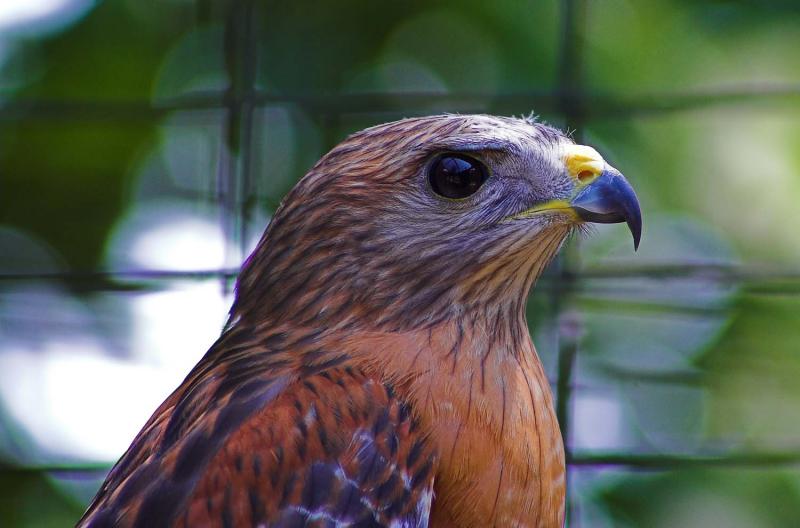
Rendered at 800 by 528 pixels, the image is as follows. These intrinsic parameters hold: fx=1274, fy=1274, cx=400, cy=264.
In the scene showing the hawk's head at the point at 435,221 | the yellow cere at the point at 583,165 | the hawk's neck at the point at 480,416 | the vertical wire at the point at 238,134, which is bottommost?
the hawk's neck at the point at 480,416

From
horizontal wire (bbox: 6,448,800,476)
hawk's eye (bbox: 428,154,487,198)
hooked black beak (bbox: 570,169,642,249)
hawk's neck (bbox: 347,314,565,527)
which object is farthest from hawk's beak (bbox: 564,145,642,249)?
horizontal wire (bbox: 6,448,800,476)

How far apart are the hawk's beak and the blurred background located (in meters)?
1.32

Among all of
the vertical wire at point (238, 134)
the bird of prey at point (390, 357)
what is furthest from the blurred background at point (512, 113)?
the bird of prey at point (390, 357)

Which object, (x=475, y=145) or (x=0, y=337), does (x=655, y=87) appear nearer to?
(x=475, y=145)

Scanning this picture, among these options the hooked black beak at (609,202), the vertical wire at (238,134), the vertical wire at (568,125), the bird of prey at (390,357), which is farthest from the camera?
the vertical wire at (238,134)

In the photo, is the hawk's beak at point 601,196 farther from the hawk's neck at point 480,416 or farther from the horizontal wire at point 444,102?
the horizontal wire at point 444,102

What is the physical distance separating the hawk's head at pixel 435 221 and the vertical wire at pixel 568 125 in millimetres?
1253

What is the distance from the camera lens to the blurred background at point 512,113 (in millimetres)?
4062

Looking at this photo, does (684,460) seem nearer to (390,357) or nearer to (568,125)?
(568,125)

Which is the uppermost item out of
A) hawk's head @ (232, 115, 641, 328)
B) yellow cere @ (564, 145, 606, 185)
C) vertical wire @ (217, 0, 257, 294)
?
vertical wire @ (217, 0, 257, 294)

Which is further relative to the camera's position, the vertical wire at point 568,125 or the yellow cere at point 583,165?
the vertical wire at point 568,125

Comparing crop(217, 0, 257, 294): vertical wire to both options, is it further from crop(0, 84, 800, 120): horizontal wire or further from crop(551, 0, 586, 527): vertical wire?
crop(551, 0, 586, 527): vertical wire

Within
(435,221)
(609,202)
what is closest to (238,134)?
(435,221)

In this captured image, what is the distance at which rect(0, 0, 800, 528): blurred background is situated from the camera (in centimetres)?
406
